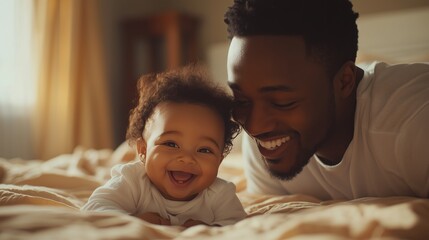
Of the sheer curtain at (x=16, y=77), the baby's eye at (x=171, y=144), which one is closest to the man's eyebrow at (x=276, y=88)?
the baby's eye at (x=171, y=144)

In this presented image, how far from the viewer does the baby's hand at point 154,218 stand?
1.03m

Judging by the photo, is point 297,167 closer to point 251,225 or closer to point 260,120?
point 260,120

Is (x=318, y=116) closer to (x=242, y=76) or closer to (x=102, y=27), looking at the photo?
(x=242, y=76)

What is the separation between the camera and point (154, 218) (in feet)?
3.42

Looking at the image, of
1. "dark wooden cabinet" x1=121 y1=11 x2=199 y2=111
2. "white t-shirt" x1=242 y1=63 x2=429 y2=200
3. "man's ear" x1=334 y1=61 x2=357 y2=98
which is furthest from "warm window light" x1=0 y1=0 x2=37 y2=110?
"man's ear" x1=334 y1=61 x2=357 y2=98

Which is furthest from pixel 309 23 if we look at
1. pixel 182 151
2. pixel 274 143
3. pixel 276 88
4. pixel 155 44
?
pixel 155 44

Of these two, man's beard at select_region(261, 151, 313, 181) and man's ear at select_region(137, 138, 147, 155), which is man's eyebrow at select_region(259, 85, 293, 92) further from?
man's ear at select_region(137, 138, 147, 155)

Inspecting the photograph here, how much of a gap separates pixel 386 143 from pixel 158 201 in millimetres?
561

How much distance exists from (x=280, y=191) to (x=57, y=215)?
89 cm

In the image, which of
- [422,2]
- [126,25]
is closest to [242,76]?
[422,2]

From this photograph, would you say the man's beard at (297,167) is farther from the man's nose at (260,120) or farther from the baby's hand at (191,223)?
the baby's hand at (191,223)

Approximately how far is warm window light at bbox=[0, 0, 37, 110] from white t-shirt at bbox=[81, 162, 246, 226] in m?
2.34

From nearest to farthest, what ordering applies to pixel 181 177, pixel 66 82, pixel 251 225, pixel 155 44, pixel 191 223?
pixel 251 225
pixel 191 223
pixel 181 177
pixel 66 82
pixel 155 44

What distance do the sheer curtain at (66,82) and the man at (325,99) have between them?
2.42 metres
